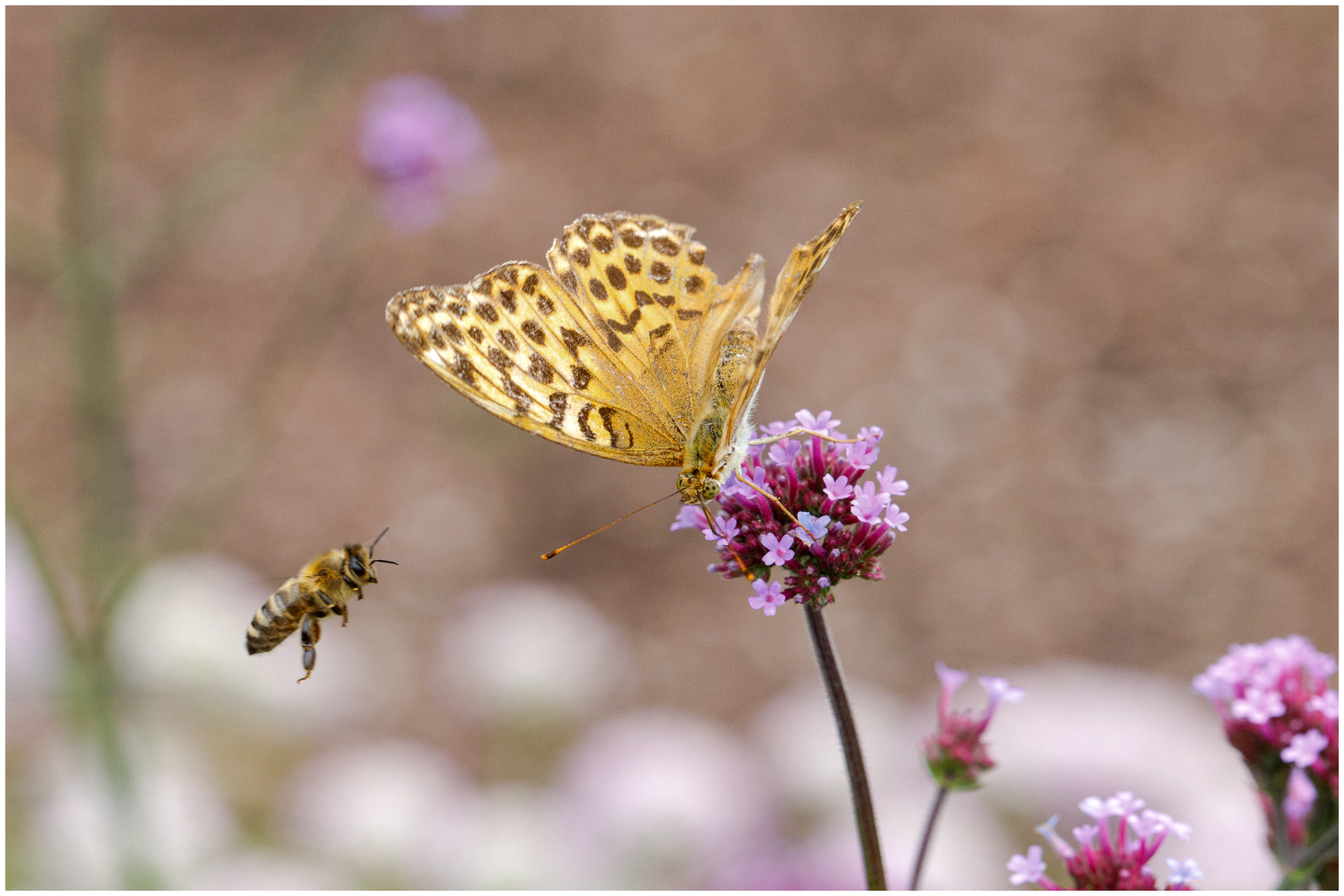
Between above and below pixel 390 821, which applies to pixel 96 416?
above

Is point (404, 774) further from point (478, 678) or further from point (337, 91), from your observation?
point (337, 91)

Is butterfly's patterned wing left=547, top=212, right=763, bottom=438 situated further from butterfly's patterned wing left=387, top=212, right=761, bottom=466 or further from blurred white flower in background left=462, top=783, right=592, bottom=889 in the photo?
blurred white flower in background left=462, top=783, right=592, bottom=889

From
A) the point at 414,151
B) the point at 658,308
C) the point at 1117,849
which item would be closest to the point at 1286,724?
the point at 1117,849

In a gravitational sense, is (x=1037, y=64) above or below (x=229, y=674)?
above

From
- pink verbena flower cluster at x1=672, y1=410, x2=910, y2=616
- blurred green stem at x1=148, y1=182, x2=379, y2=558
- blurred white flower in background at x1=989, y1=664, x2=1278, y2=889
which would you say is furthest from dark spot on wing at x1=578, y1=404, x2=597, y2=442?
blurred green stem at x1=148, y1=182, x2=379, y2=558

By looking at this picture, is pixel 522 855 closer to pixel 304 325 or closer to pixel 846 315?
pixel 304 325


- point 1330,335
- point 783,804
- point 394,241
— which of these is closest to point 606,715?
point 783,804
